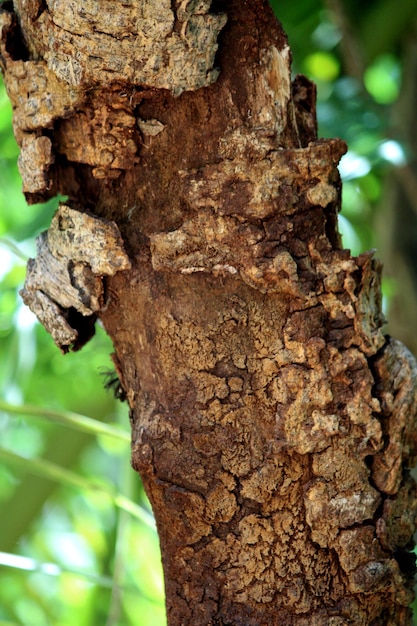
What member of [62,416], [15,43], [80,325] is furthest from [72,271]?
[62,416]

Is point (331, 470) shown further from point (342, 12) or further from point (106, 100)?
point (342, 12)

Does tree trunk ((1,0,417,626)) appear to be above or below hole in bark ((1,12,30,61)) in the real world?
below

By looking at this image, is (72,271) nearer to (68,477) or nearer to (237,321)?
(237,321)

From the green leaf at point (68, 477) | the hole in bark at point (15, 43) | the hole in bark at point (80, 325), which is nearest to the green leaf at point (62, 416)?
the green leaf at point (68, 477)

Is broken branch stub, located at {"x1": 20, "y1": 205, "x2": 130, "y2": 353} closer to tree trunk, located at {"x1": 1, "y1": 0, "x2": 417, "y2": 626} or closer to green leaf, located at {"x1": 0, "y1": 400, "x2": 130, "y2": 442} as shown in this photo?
tree trunk, located at {"x1": 1, "y1": 0, "x2": 417, "y2": 626}

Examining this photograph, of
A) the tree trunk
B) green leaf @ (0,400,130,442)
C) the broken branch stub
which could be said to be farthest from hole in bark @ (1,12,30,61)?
green leaf @ (0,400,130,442)

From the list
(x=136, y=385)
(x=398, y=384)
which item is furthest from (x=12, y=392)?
(x=398, y=384)

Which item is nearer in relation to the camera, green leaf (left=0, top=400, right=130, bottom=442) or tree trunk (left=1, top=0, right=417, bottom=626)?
tree trunk (left=1, top=0, right=417, bottom=626)

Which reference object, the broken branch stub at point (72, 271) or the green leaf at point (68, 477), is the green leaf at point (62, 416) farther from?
the broken branch stub at point (72, 271)
